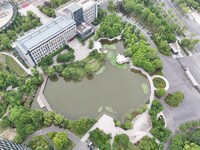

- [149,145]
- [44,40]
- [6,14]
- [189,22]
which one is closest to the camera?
[149,145]

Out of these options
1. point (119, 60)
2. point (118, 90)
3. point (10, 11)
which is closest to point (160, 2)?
point (119, 60)

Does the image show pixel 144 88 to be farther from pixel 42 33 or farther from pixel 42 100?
pixel 42 33

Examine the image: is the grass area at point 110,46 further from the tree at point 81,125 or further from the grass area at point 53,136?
the grass area at point 53,136

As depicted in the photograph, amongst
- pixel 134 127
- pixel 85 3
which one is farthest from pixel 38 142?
pixel 85 3

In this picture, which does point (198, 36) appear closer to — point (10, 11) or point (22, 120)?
point (22, 120)

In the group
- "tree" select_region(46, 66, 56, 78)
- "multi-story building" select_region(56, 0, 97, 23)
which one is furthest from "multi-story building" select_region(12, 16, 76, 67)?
"tree" select_region(46, 66, 56, 78)

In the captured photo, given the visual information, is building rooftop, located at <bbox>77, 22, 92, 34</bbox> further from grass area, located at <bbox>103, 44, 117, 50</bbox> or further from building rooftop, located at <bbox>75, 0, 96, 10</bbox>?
grass area, located at <bbox>103, 44, 117, 50</bbox>
